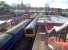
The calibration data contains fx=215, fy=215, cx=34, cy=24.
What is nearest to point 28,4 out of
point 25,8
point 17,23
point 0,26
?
point 25,8

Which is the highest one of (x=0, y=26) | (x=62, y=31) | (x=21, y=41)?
(x=62, y=31)

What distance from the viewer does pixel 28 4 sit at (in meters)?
4.07

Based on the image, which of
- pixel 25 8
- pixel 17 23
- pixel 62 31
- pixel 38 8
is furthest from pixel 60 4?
pixel 62 31

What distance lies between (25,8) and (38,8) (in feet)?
0.92

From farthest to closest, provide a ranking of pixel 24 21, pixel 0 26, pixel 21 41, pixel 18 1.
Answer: pixel 24 21, pixel 18 1, pixel 21 41, pixel 0 26

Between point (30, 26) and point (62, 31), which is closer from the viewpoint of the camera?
point (62, 31)

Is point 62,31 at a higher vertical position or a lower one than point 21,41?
higher

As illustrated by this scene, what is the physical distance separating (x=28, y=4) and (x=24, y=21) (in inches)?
27.1

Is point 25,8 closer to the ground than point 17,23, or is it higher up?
higher up

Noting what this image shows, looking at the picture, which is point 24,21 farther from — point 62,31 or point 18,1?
point 62,31

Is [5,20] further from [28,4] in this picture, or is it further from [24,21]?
[24,21]

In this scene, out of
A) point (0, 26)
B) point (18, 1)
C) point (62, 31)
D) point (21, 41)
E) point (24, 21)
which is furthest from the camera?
point (24, 21)

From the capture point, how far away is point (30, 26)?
4395 millimetres

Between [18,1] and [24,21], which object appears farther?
[24,21]
